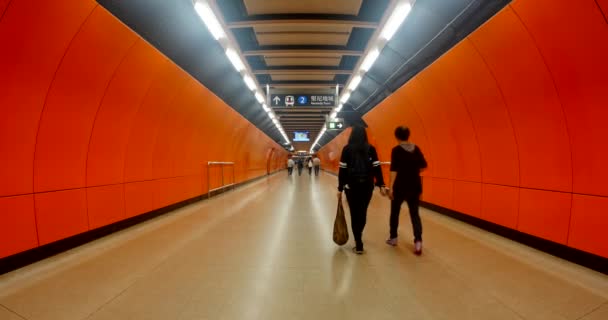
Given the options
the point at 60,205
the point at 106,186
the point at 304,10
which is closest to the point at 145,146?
the point at 106,186

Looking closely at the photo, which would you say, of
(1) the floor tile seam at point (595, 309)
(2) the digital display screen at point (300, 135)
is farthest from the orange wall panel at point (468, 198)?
→ (2) the digital display screen at point (300, 135)

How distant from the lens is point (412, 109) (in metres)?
7.46

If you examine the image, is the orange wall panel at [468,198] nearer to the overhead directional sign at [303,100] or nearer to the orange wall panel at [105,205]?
the overhead directional sign at [303,100]

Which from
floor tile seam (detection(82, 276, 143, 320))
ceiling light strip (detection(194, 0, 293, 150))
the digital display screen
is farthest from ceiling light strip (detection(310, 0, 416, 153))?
the digital display screen

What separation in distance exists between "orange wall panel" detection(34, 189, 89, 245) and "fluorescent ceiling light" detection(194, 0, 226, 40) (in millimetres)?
3464

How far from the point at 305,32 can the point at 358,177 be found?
16.3 feet

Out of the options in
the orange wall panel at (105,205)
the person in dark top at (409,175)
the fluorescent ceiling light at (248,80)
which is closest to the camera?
the person in dark top at (409,175)

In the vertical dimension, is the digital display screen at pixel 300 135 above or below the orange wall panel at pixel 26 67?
above

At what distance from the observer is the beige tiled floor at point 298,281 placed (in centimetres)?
228

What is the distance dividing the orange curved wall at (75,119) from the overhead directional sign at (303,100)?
5080 mm

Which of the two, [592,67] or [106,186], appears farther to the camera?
[106,186]

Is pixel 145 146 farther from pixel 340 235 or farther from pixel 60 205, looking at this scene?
pixel 340 235

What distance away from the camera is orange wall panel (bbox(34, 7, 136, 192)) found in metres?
3.49

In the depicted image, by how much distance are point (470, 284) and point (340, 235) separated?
1.63 metres
